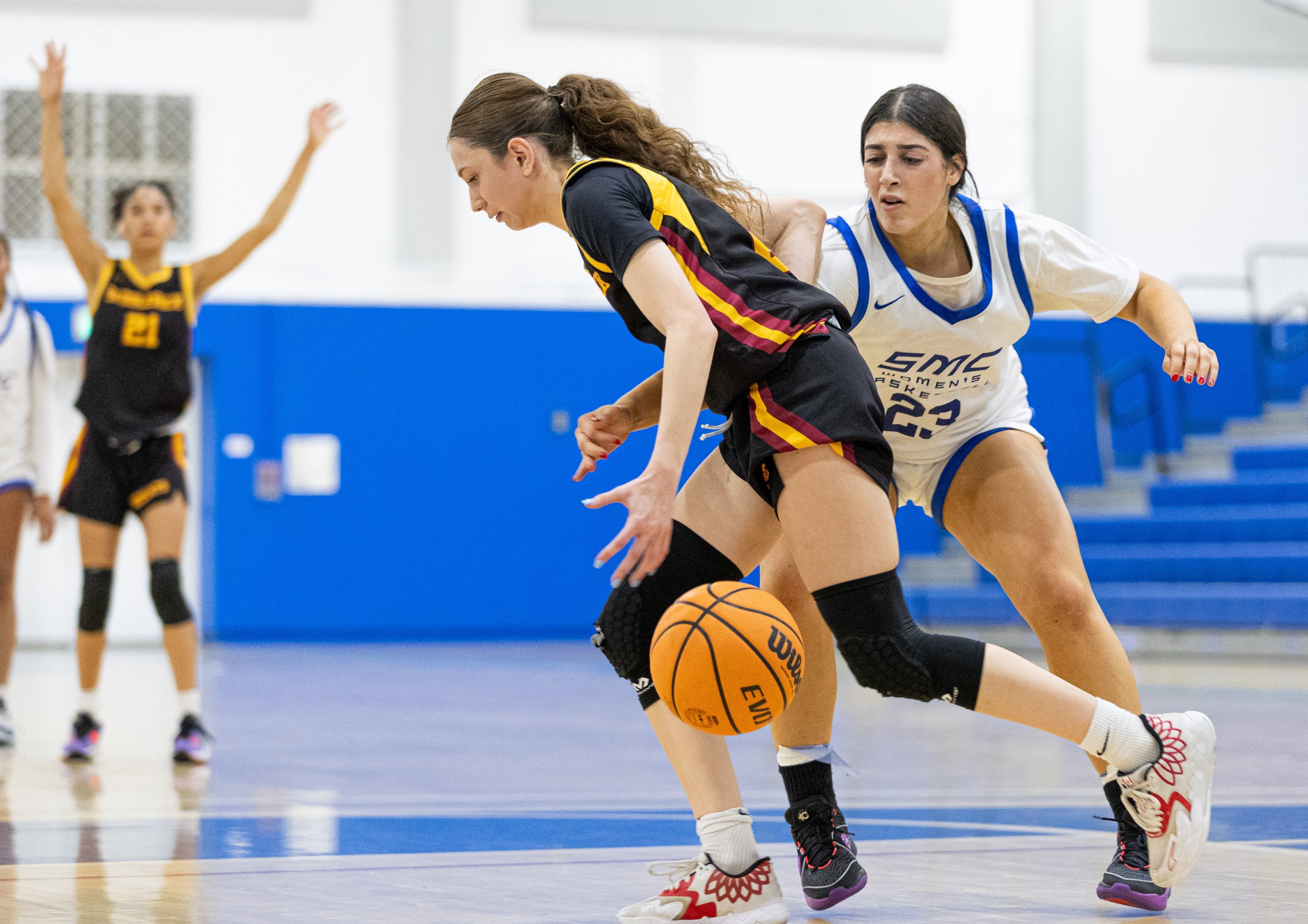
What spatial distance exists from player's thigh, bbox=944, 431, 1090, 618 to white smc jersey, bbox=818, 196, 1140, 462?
0.32 ft

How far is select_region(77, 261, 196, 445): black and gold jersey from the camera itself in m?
5.38

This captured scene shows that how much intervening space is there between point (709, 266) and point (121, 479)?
10.8 feet

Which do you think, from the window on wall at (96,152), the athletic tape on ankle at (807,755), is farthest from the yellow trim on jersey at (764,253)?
the window on wall at (96,152)

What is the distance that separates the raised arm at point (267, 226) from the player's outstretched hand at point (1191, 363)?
3526mm

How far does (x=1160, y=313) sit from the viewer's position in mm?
3105

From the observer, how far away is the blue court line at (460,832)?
3.51 meters

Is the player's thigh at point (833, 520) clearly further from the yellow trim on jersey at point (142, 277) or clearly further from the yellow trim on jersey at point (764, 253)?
the yellow trim on jersey at point (142, 277)

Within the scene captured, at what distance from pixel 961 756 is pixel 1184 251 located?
11620 mm

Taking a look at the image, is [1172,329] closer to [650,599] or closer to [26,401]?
[650,599]

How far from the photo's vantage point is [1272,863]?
3295mm

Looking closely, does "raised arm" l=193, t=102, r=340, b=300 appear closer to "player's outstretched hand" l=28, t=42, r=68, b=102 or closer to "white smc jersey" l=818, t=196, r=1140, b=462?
"player's outstretched hand" l=28, t=42, r=68, b=102

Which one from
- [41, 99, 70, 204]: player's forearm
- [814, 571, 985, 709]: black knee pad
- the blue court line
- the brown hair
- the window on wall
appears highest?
the window on wall

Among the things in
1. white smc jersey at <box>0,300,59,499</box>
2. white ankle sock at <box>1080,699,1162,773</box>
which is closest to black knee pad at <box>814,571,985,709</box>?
white ankle sock at <box>1080,699,1162,773</box>

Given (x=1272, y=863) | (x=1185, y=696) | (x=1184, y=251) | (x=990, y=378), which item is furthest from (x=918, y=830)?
(x=1184, y=251)
